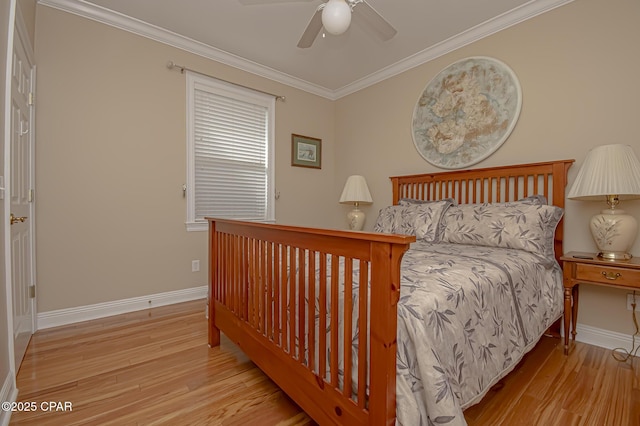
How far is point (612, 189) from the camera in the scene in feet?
5.69

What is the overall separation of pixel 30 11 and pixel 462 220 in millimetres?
3621

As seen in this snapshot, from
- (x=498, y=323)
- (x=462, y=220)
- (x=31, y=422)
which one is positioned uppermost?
(x=462, y=220)

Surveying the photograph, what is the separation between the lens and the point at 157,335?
7.09 feet

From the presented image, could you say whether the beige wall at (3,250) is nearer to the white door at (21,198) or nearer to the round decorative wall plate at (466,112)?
the white door at (21,198)

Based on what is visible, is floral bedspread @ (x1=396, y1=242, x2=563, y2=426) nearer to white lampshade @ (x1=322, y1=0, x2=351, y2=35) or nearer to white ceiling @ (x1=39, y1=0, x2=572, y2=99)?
white lampshade @ (x1=322, y1=0, x2=351, y2=35)

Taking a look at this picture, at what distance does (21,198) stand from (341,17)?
7.70 feet

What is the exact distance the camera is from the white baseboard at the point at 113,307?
228cm

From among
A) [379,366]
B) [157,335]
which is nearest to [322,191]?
[157,335]

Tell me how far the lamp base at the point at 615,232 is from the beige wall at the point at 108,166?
10.9 feet

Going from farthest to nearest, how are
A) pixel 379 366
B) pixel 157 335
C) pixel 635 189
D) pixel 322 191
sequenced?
pixel 322 191 → pixel 157 335 → pixel 635 189 → pixel 379 366

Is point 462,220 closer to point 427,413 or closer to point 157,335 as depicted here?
point 427,413

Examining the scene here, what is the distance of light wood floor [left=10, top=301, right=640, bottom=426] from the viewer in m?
1.33

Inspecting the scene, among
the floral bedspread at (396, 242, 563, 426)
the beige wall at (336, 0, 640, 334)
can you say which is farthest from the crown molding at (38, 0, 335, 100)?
the floral bedspread at (396, 242, 563, 426)

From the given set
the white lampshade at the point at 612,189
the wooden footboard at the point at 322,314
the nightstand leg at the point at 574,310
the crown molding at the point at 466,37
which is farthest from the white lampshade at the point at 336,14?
the nightstand leg at the point at 574,310
